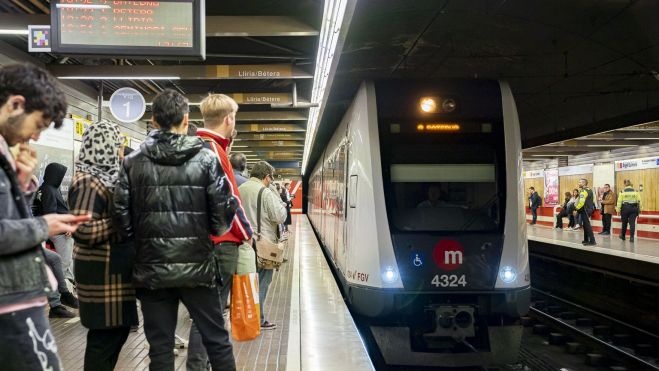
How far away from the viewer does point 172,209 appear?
270 centimetres

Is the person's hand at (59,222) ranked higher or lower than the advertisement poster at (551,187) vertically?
lower

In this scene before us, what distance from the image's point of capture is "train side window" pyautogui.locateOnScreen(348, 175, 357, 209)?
617 centimetres

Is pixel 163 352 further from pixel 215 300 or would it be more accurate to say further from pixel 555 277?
pixel 555 277

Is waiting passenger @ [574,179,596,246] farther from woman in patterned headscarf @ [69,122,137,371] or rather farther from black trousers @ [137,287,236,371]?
woman in patterned headscarf @ [69,122,137,371]

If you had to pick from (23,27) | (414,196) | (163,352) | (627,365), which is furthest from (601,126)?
(163,352)

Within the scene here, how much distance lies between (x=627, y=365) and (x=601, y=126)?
6.48 m

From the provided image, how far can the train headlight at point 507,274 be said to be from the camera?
5543mm

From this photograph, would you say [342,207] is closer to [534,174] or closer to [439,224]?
[439,224]

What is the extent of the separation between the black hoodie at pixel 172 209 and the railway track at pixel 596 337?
560 cm

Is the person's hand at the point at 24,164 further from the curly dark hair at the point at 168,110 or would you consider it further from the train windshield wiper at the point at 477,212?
the train windshield wiper at the point at 477,212

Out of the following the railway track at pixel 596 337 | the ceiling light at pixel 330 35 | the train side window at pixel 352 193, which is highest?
the ceiling light at pixel 330 35

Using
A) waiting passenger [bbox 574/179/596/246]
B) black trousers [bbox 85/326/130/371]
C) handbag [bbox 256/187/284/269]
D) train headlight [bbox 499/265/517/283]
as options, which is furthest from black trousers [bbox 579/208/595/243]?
black trousers [bbox 85/326/130/371]

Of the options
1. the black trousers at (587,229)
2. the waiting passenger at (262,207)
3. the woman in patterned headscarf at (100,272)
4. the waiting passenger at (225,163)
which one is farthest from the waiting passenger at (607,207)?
the woman in patterned headscarf at (100,272)

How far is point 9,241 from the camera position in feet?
5.72
